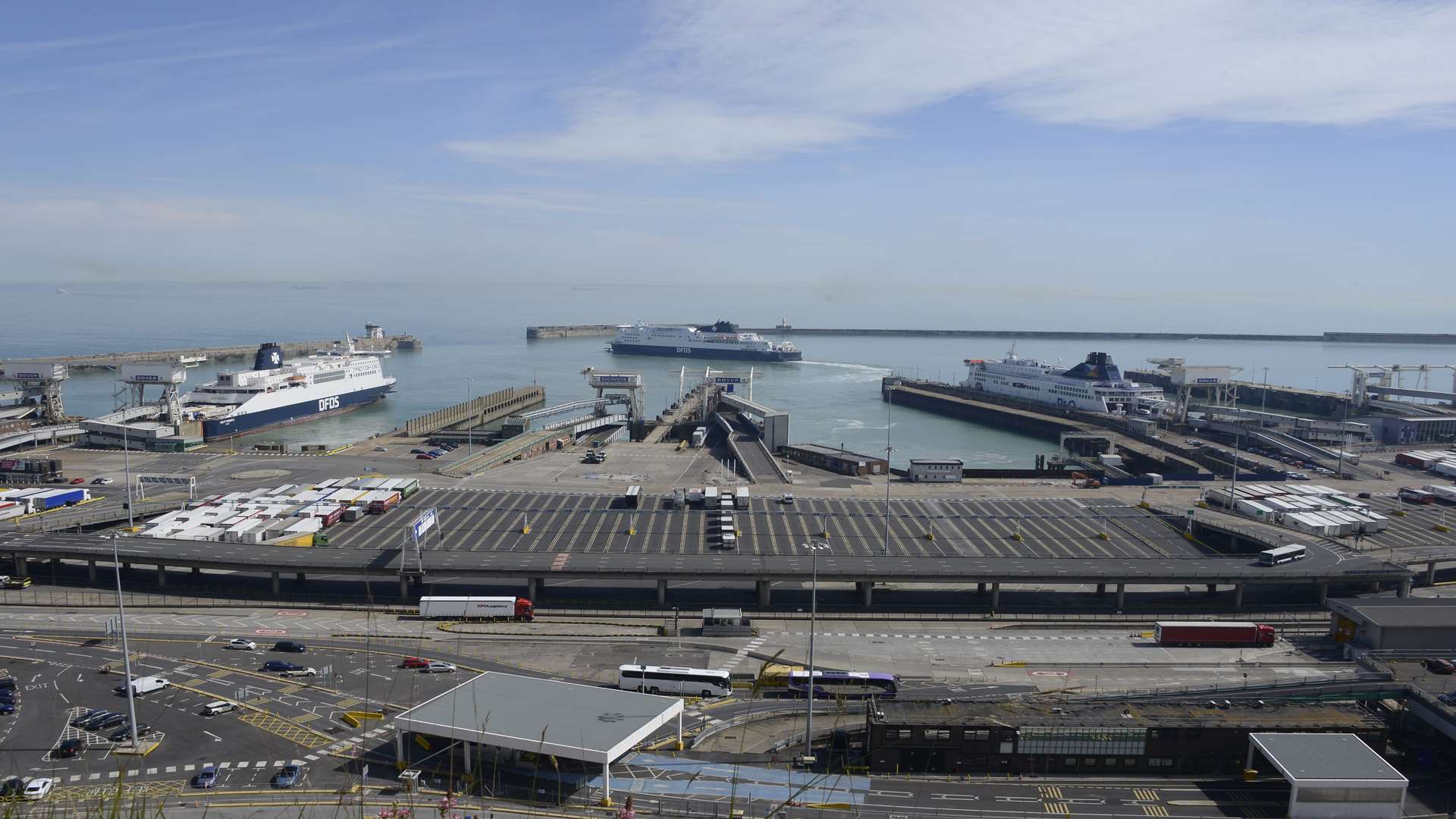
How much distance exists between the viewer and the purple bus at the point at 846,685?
1050 inches

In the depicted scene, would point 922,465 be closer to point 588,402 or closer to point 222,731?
point 222,731

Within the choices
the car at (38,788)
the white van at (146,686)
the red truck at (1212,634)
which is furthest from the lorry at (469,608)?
the red truck at (1212,634)

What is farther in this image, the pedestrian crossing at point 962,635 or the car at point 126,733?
the pedestrian crossing at point 962,635

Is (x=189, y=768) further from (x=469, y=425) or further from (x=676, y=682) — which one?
(x=469, y=425)

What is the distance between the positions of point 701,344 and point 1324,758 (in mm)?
145311

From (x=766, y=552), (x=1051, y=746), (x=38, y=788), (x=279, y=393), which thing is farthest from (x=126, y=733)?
(x=279, y=393)

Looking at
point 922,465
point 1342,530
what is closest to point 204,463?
point 922,465

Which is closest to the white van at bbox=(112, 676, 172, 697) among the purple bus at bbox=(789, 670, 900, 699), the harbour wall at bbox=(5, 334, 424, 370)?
the purple bus at bbox=(789, 670, 900, 699)

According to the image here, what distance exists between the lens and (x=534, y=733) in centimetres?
2077

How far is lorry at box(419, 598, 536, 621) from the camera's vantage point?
33000 millimetres

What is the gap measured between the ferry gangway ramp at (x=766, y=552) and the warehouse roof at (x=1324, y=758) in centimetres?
1349

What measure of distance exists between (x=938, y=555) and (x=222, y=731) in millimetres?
26908

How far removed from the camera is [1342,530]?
42438 millimetres

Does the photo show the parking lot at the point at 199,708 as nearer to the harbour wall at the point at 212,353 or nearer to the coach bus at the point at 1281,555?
the coach bus at the point at 1281,555
